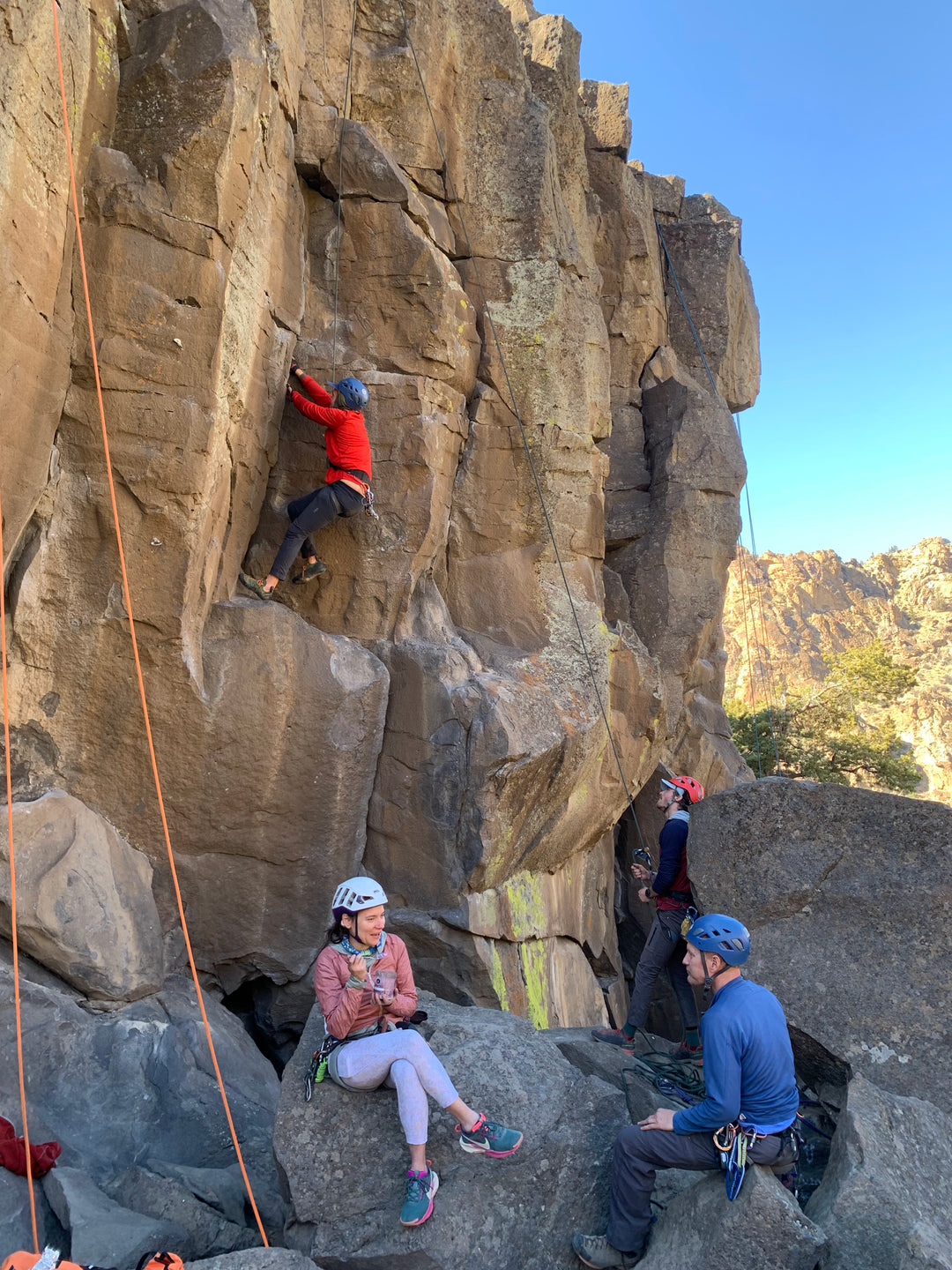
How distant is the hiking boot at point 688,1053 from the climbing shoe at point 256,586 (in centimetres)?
505

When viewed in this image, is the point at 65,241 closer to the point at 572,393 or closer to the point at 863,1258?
the point at 572,393

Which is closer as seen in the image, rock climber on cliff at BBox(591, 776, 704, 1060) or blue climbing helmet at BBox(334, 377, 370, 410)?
rock climber on cliff at BBox(591, 776, 704, 1060)

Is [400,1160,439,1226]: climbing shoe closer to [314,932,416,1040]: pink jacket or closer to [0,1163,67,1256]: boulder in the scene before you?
[314,932,416,1040]: pink jacket

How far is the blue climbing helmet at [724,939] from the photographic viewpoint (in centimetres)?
427

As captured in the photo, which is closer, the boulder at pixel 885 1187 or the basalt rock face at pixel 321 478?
the boulder at pixel 885 1187

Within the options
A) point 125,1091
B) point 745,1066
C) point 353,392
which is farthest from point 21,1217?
point 353,392

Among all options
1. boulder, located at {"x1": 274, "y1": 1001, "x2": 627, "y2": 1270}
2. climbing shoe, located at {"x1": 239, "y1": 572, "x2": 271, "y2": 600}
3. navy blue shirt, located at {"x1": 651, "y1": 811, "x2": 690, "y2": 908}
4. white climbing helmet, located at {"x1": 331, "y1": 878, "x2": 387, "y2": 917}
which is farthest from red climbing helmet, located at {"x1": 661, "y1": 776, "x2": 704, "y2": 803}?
climbing shoe, located at {"x1": 239, "y1": 572, "x2": 271, "y2": 600}

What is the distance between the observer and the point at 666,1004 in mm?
13766

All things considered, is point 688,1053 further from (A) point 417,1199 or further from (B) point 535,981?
(A) point 417,1199

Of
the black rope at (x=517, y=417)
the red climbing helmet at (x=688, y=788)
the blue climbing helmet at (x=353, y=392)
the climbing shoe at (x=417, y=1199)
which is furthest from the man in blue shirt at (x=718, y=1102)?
the black rope at (x=517, y=417)

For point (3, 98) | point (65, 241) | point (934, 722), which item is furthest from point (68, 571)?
point (934, 722)

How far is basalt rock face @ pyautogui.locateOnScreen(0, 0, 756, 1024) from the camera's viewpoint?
6.70m

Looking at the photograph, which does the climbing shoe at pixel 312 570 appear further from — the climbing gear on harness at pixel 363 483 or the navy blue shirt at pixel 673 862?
the navy blue shirt at pixel 673 862

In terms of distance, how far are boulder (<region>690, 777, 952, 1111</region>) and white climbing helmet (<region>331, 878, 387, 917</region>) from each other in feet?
8.97
